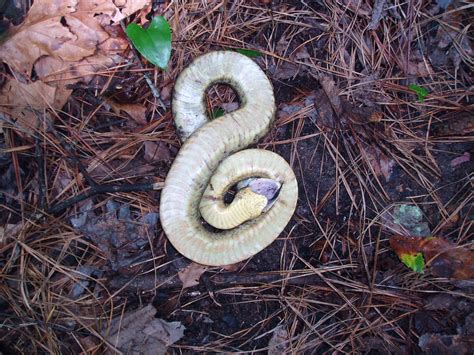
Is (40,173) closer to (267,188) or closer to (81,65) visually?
(81,65)

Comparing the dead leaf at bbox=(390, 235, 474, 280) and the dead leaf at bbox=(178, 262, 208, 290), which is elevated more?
the dead leaf at bbox=(178, 262, 208, 290)

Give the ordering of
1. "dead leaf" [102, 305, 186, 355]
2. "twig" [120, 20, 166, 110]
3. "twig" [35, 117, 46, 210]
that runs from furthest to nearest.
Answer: "twig" [120, 20, 166, 110] → "twig" [35, 117, 46, 210] → "dead leaf" [102, 305, 186, 355]

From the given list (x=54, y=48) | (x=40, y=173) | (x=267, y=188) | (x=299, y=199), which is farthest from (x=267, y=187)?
(x=54, y=48)

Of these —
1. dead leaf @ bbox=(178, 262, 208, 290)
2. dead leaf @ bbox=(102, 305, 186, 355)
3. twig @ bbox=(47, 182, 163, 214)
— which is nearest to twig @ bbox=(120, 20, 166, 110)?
twig @ bbox=(47, 182, 163, 214)

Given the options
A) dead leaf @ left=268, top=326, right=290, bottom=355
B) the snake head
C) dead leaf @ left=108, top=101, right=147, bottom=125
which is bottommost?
dead leaf @ left=268, top=326, right=290, bottom=355

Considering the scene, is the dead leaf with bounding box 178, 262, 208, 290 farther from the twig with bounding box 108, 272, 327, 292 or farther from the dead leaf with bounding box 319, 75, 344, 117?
the dead leaf with bounding box 319, 75, 344, 117
